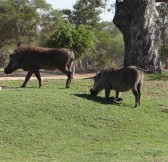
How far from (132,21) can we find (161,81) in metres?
3.21

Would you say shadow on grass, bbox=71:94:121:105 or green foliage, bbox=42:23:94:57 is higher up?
green foliage, bbox=42:23:94:57

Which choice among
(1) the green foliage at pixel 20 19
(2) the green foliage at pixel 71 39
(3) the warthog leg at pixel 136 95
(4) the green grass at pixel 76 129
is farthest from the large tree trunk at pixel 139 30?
(1) the green foliage at pixel 20 19

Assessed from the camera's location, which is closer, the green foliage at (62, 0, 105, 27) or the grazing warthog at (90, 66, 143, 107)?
the grazing warthog at (90, 66, 143, 107)

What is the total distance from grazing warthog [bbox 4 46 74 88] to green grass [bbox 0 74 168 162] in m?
1.32

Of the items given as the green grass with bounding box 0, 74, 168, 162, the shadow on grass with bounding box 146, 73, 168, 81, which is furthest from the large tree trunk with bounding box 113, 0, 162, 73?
the green grass with bounding box 0, 74, 168, 162

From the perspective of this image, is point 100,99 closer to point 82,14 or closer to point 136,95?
point 136,95

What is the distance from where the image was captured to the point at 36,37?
1730 inches

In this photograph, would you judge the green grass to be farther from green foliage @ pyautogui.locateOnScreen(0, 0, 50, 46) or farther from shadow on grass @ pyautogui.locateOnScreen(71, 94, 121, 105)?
green foliage @ pyautogui.locateOnScreen(0, 0, 50, 46)

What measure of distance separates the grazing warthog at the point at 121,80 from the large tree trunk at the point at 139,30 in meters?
7.44

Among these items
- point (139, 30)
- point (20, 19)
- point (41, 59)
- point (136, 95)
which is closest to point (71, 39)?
point (139, 30)

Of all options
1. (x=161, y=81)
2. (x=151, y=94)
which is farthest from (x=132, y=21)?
(x=151, y=94)

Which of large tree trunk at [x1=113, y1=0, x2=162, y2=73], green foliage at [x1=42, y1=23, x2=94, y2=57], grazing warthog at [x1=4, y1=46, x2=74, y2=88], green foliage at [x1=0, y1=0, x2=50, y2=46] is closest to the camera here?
grazing warthog at [x1=4, y1=46, x2=74, y2=88]

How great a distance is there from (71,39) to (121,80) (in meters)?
11.9

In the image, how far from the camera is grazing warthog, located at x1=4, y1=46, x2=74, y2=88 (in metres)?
15.1
